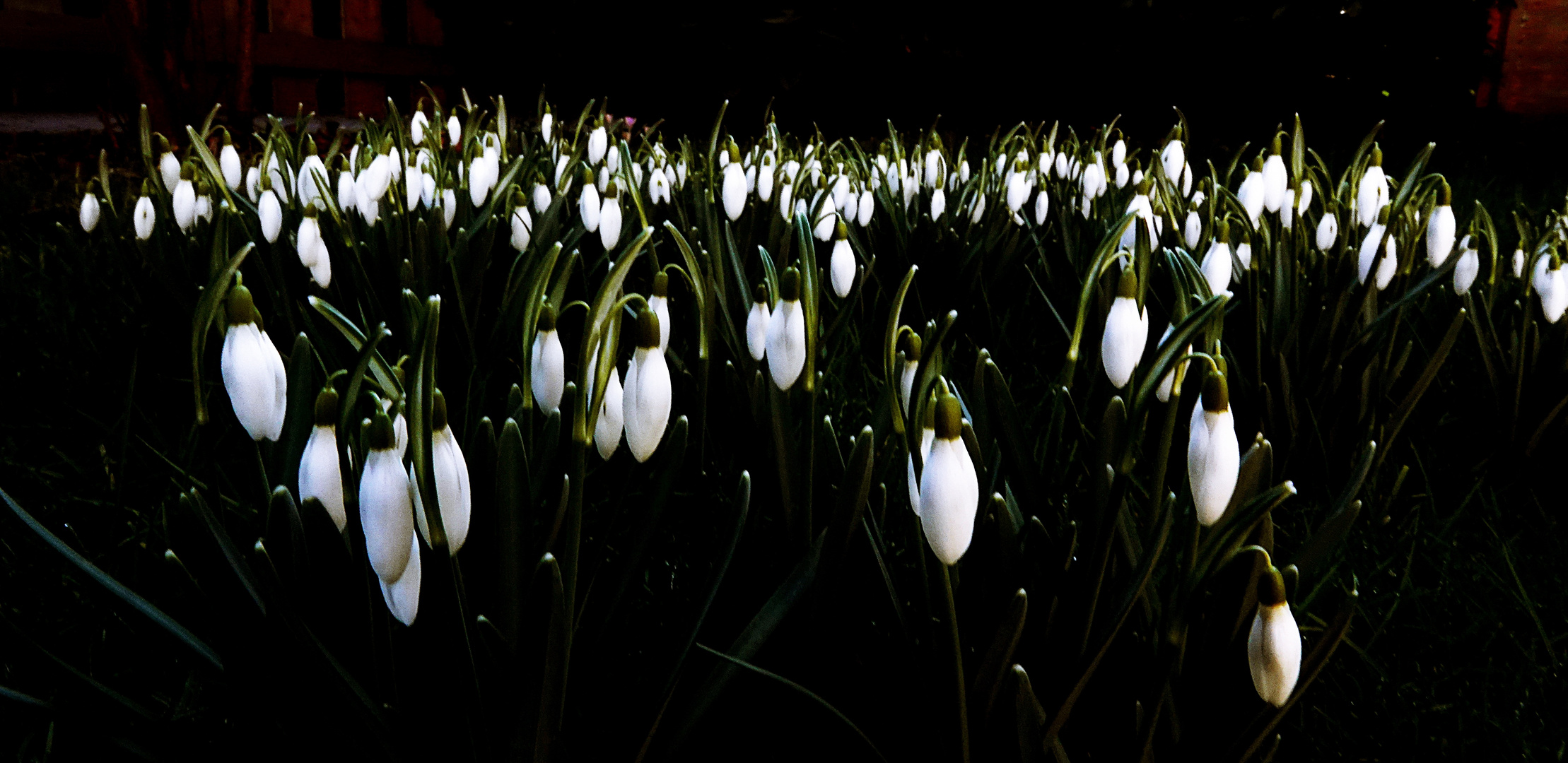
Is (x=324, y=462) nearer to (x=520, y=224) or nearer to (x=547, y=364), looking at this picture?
(x=547, y=364)

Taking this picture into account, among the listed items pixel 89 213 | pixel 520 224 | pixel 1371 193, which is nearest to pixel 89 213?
pixel 89 213

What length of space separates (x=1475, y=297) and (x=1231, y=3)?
5233 millimetres

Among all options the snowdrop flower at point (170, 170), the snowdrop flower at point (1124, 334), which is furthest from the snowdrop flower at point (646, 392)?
the snowdrop flower at point (170, 170)

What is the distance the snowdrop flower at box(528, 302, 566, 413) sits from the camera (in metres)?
1.08

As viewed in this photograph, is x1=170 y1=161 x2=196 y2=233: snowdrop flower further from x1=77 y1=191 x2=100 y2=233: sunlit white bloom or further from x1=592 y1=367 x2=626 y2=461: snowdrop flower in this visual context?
x1=592 y1=367 x2=626 y2=461: snowdrop flower

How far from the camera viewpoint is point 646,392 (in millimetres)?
1006

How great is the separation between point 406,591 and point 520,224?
61.2 inches

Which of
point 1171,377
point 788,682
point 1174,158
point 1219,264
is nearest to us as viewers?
point 788,682

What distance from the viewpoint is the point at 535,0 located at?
303 inches

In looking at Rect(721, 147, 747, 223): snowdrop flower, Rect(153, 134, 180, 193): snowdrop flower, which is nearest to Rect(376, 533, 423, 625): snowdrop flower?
Rect(721, 147, 747, 223): snowdrop flower

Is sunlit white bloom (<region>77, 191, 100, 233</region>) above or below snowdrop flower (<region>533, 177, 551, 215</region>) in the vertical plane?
below

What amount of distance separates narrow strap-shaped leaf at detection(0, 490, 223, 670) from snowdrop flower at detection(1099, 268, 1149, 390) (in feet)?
3.08

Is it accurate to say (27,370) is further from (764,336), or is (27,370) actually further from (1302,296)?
(1302,296)

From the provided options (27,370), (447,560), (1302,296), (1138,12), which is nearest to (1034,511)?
(447,560)
